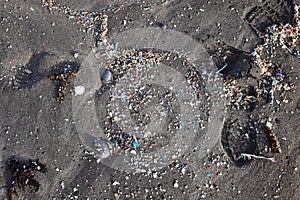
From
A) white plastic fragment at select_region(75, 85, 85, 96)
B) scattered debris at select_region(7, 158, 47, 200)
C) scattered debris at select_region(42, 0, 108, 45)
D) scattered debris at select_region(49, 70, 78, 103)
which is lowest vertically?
scattered debris at select_region(7, 158, 47, 200)

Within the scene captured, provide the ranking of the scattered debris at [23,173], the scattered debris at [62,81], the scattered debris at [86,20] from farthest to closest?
the scattered debris at [86,20] < the scattered debris at [62,81] < the scattered debris at [23,173]

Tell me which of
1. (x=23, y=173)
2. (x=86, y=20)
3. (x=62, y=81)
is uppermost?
(x=86, y=20)

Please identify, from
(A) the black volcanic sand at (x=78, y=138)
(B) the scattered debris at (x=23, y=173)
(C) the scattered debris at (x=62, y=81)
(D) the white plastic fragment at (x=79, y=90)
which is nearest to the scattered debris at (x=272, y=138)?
(A) the black volcanic sand at (x=78, y=138)

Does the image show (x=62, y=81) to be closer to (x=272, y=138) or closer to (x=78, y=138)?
(x=78, y=138)

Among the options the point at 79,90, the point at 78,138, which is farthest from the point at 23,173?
the point at 79,90

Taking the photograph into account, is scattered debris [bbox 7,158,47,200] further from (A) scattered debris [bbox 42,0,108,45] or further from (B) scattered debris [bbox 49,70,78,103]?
(A) scattered debris [bbox 42,0,108,45]

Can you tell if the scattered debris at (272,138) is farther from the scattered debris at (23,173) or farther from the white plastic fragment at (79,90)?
the scattered debris at (23,173)

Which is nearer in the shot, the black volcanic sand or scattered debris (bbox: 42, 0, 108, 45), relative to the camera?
the black volcanic sand

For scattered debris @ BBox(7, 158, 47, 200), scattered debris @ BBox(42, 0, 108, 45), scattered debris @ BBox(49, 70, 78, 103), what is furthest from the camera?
scattered debris @ BBox(42, 0, 108, 45)

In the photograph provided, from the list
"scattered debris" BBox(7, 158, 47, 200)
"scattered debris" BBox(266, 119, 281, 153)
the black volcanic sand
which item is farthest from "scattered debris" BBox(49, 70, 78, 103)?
"scattered debris" BBox(266, 119, 281, 153)
